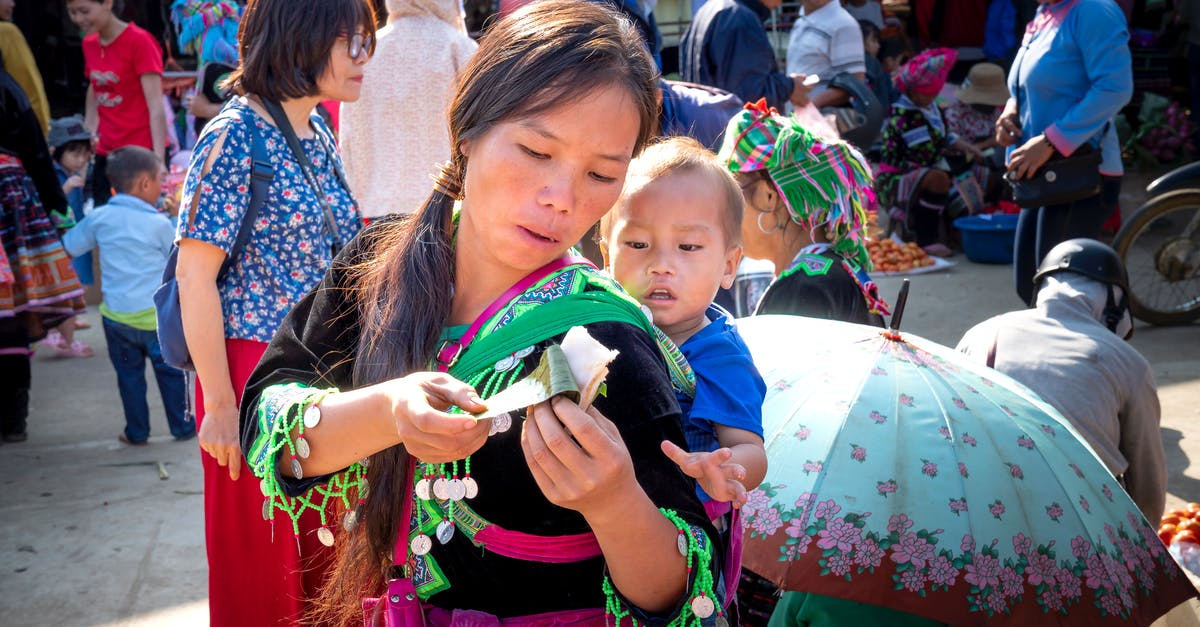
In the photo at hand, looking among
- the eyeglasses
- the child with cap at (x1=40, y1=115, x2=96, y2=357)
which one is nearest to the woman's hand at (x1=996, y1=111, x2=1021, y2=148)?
the eyeglasses

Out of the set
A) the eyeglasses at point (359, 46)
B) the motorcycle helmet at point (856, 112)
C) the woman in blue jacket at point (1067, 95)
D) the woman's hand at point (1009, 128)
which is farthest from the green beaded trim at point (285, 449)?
the motorcycle helmet at point (856, 112)

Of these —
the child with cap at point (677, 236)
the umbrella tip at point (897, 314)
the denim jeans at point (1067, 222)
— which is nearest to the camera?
the child with cap at point (677, 236)

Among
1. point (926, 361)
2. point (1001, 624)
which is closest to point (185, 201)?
point (926, 361)

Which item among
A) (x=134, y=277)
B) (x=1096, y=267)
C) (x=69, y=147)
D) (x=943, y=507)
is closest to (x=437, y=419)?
(x=943, y=507)

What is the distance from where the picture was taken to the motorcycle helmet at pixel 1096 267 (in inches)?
167

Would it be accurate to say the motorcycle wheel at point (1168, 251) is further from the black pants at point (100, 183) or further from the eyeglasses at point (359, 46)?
the black pants at point (100, 183)

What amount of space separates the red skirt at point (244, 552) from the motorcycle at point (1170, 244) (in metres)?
5.75

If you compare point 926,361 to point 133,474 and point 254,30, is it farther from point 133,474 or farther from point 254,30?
point 133,474

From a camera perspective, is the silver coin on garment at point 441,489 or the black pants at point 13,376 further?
the black pants at point 13,376

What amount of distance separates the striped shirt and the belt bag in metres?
2.24

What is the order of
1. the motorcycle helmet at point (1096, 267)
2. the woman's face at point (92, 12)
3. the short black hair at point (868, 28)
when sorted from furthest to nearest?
the short black hair at point (868, 28)
the woman's face at point (92, 12)
the motorcycle helmet at point (1096, 267)

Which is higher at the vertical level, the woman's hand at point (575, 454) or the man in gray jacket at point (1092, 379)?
the woman's hand at point (575, 454)

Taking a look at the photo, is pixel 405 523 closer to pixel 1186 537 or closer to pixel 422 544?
pixel 422 544

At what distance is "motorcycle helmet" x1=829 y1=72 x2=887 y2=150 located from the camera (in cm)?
709
